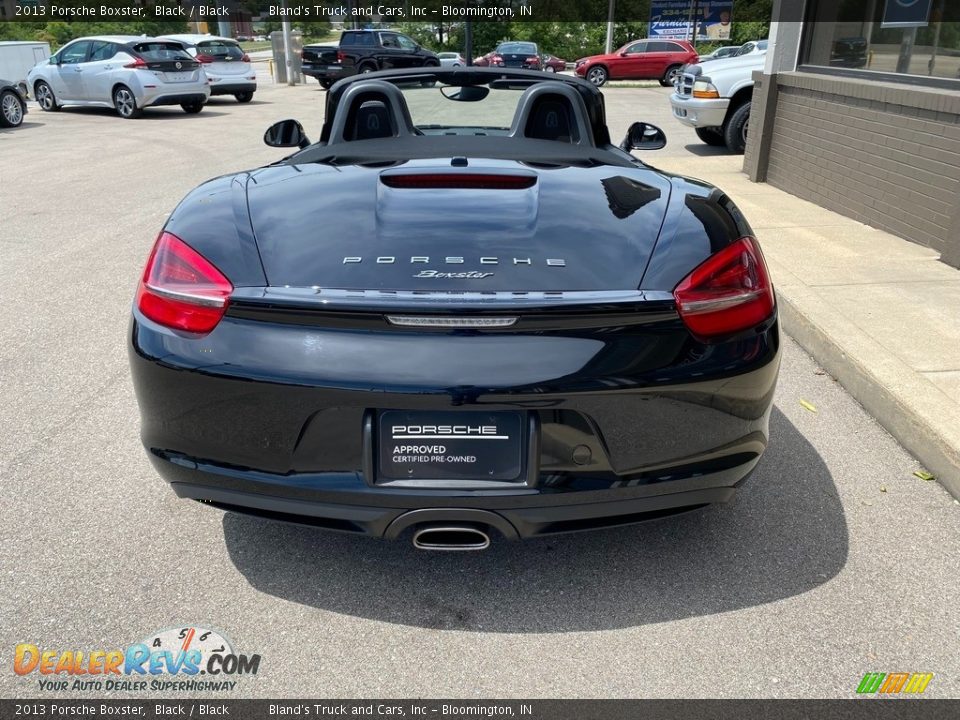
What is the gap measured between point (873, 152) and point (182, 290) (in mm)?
6617

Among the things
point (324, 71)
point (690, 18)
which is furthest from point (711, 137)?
point (690, 18)

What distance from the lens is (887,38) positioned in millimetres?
7383

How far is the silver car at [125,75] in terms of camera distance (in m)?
17.2

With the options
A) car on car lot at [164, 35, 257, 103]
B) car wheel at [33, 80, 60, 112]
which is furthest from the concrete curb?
car on car lot at [164, 35, 257, 103]

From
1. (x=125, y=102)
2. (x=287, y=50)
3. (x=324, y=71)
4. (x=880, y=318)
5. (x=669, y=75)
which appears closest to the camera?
(x=880, y=318)

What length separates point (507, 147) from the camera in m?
3.48

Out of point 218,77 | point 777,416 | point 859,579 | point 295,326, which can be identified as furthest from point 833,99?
point 218,77

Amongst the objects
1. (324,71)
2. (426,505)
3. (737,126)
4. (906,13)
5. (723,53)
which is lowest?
(324,71)

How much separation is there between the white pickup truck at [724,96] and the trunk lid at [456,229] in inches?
376

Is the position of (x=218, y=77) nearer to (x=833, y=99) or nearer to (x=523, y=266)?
(x=833, y=99)

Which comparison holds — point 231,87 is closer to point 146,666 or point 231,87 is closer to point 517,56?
point 517,56

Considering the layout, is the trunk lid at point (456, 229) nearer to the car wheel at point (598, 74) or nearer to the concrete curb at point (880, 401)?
the concrete curb at point (880, 401)

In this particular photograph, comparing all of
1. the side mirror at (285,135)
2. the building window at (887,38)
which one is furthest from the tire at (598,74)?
the side mirror at (285,135)

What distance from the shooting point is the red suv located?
30516mm
